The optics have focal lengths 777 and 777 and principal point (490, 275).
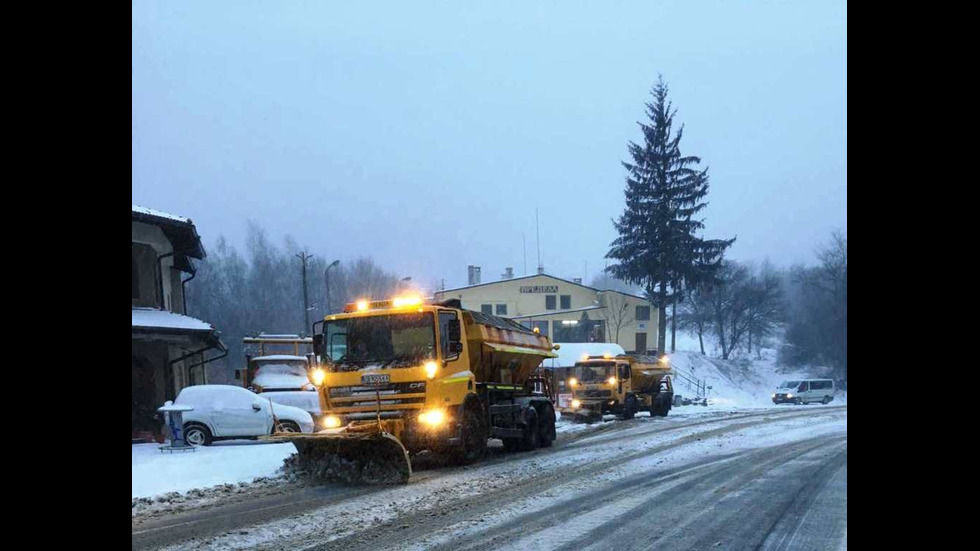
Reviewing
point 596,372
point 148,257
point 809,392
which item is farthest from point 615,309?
point 148,257

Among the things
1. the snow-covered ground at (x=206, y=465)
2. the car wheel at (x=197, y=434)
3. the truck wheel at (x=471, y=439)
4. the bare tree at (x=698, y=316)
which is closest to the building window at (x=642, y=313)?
the bare tree at (x=698, y=316)

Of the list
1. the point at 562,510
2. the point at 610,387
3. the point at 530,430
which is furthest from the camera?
the point at 610,387

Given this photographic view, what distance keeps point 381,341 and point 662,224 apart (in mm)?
40329

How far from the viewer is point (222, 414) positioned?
1700 cm

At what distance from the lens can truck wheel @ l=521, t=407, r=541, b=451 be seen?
55.6ft

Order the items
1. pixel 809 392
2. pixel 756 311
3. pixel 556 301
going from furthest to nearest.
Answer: pixel 756 311, pixel 556 301, pixel 809 392

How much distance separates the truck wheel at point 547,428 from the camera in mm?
17953

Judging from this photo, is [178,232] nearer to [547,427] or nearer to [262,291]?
[547,427]

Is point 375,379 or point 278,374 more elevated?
point 375,379

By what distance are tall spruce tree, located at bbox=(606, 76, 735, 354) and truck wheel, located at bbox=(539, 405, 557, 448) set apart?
1285 inches

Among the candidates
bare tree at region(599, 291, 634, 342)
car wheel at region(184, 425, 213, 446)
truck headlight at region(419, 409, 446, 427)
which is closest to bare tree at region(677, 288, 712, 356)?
bare tree at region(599, 291, 634, 342)
